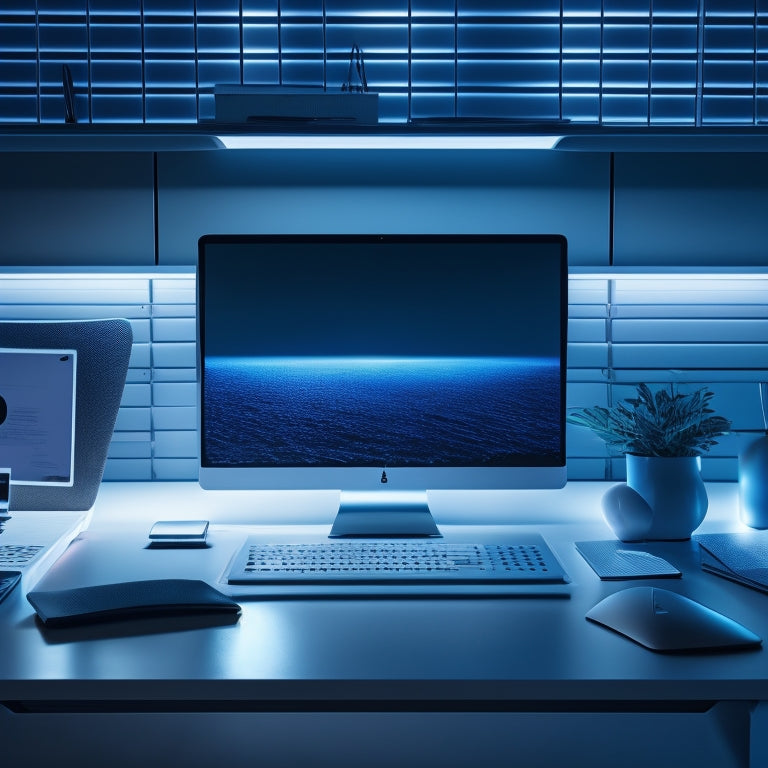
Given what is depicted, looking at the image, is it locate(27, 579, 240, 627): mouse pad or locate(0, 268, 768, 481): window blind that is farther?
locate(0, 268, 768, 481): window blind

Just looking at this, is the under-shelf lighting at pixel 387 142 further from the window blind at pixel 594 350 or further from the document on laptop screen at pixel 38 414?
the document on laptop screen at pixel 38 414

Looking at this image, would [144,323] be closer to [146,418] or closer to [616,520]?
[146,418]

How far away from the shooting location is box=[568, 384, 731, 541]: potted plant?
4.47 ft

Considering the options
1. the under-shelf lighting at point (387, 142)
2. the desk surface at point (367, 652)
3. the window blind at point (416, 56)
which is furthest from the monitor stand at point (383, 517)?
the window blind at point (416, 56)

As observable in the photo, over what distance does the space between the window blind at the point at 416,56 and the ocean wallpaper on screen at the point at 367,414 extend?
0.69 metres

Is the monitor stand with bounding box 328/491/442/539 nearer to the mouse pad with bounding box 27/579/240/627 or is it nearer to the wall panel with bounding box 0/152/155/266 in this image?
the mouse pad with bounding box 27/579/240/627

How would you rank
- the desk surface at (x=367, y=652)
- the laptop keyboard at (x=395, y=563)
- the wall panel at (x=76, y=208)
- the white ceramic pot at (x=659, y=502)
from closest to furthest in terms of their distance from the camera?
the desk surface at (x=367, y=652) → the laptop keyboard at (x=395, y=563) → the white ceramic pot at (x=659, y=502) → the wall panel at (x=76, y=208)

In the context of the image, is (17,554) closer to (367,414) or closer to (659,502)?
(367,414)

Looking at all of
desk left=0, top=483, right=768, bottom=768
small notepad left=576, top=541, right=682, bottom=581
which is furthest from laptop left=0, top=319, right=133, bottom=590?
small notepad left=576, top=541, right=682, bottom=581

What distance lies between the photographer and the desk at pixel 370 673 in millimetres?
829

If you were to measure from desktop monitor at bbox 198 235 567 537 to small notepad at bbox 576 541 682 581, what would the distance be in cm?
17

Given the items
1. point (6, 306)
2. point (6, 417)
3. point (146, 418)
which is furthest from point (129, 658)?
point (6, 306)

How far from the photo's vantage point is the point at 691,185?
5.65ft

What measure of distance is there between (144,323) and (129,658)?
112 cm
